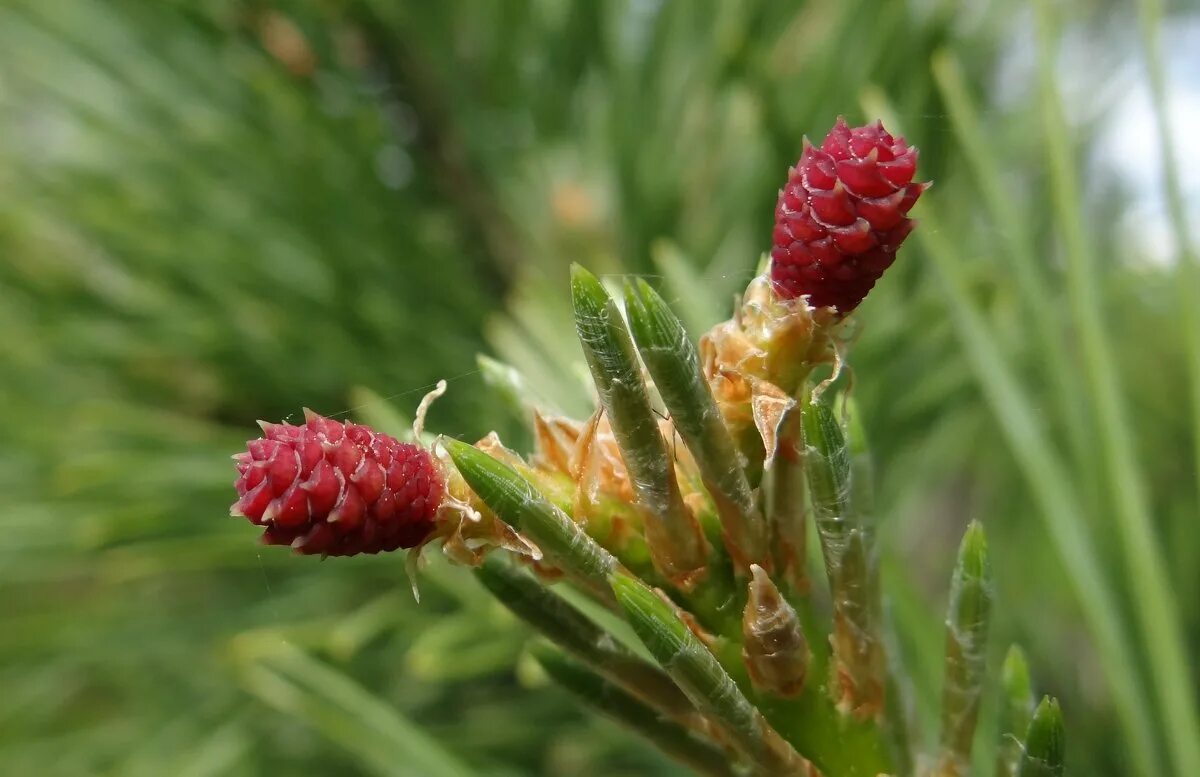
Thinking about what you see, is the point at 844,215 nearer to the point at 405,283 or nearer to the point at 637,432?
the point at 637,432

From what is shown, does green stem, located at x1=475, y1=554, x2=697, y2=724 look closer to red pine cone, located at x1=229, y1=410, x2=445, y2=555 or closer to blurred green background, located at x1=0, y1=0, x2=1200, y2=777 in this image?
red pine cone, located at x1=229, y1=410, x2=445, y2=555

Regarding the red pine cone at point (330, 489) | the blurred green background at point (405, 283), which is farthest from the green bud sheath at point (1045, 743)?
the blurred green background at point (405, 283)

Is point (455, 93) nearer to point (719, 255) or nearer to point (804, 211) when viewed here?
point (719, 255)

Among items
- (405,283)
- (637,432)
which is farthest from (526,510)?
(405,283)

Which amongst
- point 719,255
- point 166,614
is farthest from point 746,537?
point 166,614

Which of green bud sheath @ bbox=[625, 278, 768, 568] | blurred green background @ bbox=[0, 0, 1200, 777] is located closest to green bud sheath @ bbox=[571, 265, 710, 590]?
green bud sheath @ bbox=[625, 278, 768, 568]

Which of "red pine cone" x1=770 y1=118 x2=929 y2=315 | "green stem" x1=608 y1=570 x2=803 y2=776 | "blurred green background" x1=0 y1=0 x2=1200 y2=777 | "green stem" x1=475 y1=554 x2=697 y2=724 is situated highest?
"blurred green background" x1=0 y1=0 x2=1200 y2=777
